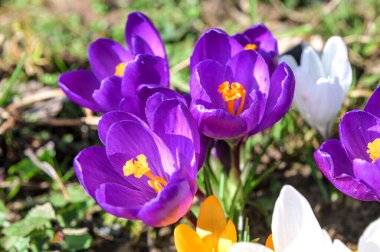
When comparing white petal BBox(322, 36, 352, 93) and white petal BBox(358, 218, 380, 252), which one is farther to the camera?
white petal BBox(322, 36, 352, 93)

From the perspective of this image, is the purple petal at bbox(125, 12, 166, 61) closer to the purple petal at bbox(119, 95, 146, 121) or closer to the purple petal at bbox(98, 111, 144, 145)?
the purple petal at bbox(119, 95, 146, 121)

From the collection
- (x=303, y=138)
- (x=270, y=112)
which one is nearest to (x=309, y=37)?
(x=303, y=138)

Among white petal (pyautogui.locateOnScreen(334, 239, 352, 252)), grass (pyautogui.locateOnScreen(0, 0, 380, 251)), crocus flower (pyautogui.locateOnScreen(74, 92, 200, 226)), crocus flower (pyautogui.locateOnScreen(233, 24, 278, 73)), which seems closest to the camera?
white petal (pyautogui.locateOnScreen(334, 239, 352, 252))

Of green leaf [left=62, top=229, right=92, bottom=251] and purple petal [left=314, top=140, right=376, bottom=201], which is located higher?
purple petal [left=314, top=140, right=376, bottom=201]

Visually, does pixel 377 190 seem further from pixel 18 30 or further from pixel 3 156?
pixel 18 30

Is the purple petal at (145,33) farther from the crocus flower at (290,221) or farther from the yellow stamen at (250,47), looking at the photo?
the crocus flower at (290,221)

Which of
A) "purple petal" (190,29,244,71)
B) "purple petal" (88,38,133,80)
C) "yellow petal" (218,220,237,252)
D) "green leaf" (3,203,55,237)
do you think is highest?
"purple petal" (190,29,244,71)

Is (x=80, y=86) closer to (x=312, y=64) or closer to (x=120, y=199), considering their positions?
(x=120, y=199)

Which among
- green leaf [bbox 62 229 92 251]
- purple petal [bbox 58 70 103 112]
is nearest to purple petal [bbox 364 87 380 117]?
purple petal [bbox 58 70 103 112]

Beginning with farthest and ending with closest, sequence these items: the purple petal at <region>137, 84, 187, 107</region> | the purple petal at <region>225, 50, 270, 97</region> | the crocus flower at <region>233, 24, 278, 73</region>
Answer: the crocus flower at <region>233, 24, 278, 73</region> < the purple petal at <region>225, 50, 270, 97</region> < the purple petal at <region>137, 84, 187, 107</region>
